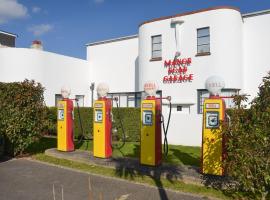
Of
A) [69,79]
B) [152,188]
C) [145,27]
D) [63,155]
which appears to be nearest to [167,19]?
[145,27]

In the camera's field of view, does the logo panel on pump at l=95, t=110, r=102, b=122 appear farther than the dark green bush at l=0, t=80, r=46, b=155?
No

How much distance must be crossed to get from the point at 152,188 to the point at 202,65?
31.7ft

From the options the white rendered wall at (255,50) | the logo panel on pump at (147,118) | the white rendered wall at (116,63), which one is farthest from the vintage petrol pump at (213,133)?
the white rendered wall at (116,63)

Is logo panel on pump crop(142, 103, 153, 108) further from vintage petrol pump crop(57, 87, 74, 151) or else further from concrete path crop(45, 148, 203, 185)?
vintage petrol pump crop(57, 87, 74, 151)

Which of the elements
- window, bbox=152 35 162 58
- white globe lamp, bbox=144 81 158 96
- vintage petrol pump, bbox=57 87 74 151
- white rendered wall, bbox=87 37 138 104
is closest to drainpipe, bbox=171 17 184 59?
window, bbox=152 35 162 58

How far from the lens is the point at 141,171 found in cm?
762

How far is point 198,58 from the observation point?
15094mm

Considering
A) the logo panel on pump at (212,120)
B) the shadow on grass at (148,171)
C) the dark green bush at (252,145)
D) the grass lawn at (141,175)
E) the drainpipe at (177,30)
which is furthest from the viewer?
the drainpipe at (177,30)

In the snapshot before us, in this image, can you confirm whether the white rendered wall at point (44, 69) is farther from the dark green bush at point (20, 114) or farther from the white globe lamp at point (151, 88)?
the white globe lamp at point (151, 88)

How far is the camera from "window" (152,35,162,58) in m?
16.5

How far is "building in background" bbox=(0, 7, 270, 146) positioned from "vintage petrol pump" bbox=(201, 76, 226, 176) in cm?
691

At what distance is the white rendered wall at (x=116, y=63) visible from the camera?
19141 mm

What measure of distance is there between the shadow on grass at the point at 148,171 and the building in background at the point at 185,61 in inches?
244

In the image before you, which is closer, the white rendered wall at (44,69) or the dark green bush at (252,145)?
the dark green bush at (252,145)
